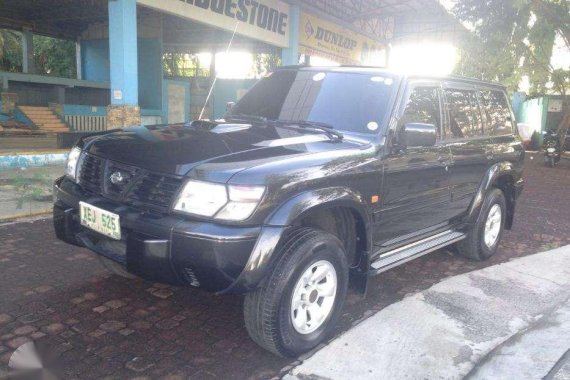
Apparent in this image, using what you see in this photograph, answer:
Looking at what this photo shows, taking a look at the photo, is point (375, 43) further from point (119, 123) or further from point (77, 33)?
point (119, 123)

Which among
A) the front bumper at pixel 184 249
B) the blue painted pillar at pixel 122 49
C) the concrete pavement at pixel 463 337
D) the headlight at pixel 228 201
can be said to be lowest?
the concrete pavement at pixel 463 337

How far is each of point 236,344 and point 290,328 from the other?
461 millimetres

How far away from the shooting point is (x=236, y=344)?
121 inches

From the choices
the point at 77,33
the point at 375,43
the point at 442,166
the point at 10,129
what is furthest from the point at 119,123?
the point at 375,43

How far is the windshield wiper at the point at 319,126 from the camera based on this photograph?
3.41 meters

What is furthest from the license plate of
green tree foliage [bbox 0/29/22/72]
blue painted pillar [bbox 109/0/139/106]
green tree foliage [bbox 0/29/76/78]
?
green tree foliage [bbox 0/29/22/72]

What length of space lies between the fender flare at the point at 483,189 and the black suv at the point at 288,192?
0.15 metres

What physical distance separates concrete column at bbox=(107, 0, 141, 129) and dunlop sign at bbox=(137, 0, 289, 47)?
0.52 meters

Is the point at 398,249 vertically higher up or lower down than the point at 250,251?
lower down

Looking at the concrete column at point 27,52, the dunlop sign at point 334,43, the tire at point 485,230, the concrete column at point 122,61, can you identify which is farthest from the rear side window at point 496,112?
the concrete column at point 27,52

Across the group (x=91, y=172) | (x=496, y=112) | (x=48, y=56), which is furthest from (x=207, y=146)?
(x=48, y=56)

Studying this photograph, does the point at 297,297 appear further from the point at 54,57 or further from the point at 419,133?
the point at 54,57

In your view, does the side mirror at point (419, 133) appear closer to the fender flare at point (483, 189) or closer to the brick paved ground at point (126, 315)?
the brick paved ground at point (126, 315)

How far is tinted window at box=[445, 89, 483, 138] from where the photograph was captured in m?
4.30
